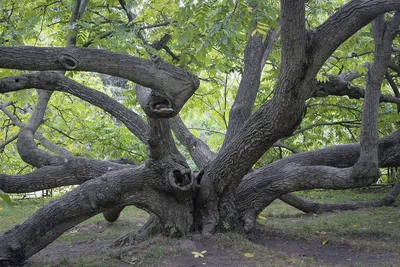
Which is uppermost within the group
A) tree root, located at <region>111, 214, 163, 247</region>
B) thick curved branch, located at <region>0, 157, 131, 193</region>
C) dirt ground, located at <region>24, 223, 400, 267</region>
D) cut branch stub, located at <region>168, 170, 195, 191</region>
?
thick curved branch, located at <region>0, 157, 131, 193</region>

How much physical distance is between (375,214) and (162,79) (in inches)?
267

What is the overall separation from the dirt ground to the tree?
1.29 ft

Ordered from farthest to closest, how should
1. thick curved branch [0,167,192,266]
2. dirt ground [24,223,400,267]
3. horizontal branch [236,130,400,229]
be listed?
1. horizontal branch [236,130,400,229]
2. thick curved branch [0,167,192,266]
3. dirt ground [24,223,400,267]

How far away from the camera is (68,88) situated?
279 inches

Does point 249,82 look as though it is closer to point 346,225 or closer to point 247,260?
point 346,225

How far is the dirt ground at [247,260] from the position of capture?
5590mm

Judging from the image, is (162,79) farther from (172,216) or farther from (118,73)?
(172,216)

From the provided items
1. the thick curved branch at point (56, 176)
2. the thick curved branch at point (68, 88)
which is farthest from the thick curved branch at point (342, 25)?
the thick curved branch at point (56, 176)

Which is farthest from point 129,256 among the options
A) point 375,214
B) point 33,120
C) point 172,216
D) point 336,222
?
point 375,214

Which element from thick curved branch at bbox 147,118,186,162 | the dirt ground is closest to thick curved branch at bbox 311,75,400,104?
the dirt ground

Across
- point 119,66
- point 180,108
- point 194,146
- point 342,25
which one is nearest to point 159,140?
point 180,108

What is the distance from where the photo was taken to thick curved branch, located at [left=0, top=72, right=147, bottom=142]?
5602mm

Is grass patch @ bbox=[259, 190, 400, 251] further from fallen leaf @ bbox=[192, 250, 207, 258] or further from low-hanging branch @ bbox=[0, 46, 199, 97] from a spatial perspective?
low-hanging branch @ bbox=[0, 46, 199, 97]

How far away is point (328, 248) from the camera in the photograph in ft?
22.0
